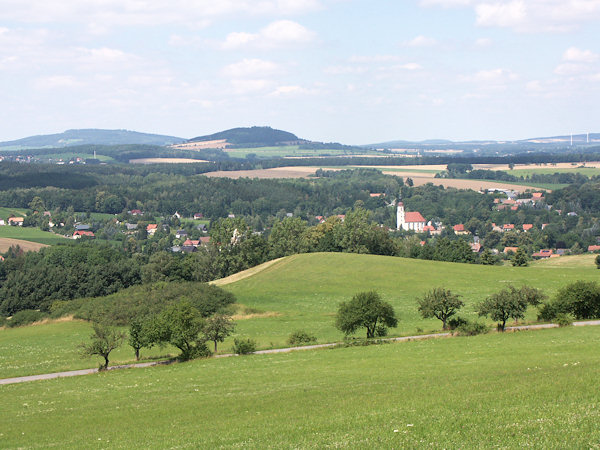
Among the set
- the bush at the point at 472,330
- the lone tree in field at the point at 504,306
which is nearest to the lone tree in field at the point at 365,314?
the bush at the point at 472,330

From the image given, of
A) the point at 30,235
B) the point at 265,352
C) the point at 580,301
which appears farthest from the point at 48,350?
the point at 30,235

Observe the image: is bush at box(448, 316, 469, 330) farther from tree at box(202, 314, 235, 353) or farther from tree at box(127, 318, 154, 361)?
tree at box(127, 318, 154, 361)

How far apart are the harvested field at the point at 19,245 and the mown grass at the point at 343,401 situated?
387 ft

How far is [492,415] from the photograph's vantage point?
20.0 metres

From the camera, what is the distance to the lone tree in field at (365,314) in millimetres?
54000

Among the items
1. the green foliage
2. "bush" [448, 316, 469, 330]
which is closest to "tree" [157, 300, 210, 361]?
"bush" [448, 316, 469, 330]

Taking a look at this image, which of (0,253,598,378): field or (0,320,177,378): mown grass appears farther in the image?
(0,253,598,378): field

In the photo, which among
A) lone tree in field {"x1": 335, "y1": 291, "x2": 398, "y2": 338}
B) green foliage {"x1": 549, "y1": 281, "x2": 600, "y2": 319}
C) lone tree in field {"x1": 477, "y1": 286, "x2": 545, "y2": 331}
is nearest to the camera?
lone tree in field {"x1": 477, "y1": 286, "x2": 545, "y2": 331}

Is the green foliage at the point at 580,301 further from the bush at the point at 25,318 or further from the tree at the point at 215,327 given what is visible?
the bush at the point at 25,318

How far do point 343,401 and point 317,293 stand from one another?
62603mm

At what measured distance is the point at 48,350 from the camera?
6191cm

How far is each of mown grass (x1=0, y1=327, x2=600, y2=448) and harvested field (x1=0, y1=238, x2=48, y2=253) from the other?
387ft

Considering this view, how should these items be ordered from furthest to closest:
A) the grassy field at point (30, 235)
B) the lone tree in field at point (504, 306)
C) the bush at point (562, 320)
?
the grassy field at point (30, 235) → the lone tree in field at point (504, 306) → the bush at point (562, 320)

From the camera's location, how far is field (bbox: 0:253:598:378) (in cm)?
5912
